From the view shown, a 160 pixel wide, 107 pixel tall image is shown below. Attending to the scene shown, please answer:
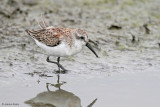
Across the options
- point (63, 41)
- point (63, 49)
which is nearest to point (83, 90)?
point (63, 49)

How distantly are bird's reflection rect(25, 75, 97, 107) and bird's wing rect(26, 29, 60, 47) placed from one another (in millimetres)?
1301

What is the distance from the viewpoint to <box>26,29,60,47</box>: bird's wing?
Result: 918cm

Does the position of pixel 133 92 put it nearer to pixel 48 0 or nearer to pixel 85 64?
pixel 85 64

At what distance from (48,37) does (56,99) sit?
77.7 inches

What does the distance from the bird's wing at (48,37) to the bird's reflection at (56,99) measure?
1.30 metres

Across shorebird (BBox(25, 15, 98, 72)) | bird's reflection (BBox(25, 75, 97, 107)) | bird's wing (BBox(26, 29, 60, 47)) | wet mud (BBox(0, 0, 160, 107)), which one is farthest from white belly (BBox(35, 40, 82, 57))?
bird's reflection (BBox(25, 75, 97, 107))

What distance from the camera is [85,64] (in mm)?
10195

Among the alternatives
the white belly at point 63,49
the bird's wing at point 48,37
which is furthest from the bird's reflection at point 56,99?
the bird's wing at point 48,37

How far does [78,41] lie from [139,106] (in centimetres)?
245

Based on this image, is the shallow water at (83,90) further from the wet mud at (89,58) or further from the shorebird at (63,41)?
the shorebird at (63,41)

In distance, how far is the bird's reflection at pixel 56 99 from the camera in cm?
759

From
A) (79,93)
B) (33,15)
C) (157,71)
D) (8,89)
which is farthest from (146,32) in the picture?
(8,89)

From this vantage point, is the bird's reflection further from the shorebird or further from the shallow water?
the shorebird

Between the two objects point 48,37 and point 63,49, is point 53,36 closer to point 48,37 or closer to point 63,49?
point 48,37
